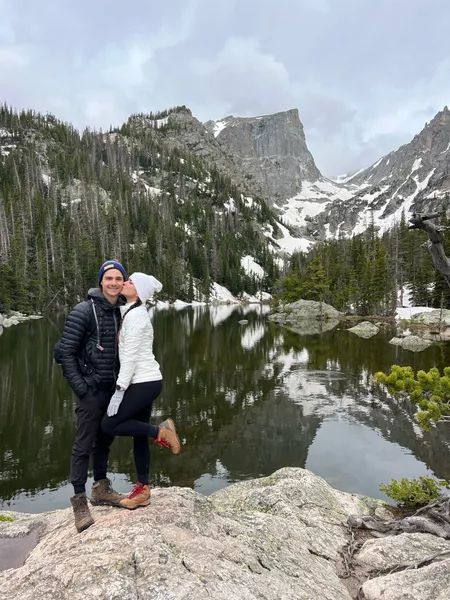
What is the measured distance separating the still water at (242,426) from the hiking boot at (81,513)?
852 cm

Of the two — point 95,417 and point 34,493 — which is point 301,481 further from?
point 34,493

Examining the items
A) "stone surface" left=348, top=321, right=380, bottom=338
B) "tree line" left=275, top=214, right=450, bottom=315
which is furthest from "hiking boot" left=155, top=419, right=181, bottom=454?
"tree line" left=275, top=214, right=450, bottom=315

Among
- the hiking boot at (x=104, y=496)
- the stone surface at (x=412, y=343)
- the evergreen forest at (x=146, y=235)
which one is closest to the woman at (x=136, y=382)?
the hiking boot at (x=104, y=496)

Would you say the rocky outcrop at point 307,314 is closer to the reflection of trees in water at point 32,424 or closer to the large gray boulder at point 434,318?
the large gray boulder at point 434,318

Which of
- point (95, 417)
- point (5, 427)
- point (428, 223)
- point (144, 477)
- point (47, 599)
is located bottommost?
point (5, 427)

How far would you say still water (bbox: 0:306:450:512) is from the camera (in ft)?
47.9

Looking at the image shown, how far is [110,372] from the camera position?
5.20 m

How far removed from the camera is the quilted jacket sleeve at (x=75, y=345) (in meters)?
5.05

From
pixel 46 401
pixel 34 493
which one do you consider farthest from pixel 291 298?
pixel 34 493

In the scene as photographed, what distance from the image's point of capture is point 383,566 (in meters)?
5.88

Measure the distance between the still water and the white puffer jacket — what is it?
31.0 feet

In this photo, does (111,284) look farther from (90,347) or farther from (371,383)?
(371,383)

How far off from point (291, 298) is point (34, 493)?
7807 cm

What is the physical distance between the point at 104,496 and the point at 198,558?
176 centimetres
